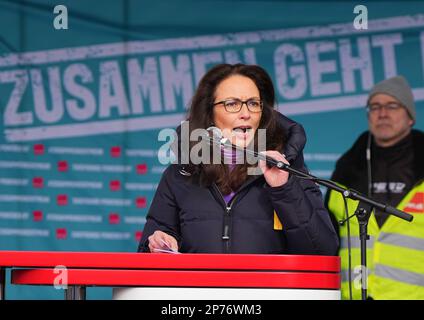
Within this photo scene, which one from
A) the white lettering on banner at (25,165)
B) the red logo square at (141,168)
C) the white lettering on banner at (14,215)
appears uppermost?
→ the white lettering on banner at (25,165)

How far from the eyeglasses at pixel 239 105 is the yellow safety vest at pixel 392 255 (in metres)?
1.57

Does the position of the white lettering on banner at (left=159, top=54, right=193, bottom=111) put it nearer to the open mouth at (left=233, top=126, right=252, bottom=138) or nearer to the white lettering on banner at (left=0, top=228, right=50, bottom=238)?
the white lettering on banner at (left=0, top=228, right=50, bottom=238)

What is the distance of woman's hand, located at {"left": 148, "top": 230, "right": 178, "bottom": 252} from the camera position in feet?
11.1

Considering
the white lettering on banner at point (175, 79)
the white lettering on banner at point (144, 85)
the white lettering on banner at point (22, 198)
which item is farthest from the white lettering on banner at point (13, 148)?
the white lettering on banner at point (175, 79)

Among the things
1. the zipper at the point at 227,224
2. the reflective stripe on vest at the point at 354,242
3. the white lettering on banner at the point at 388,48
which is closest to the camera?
the zipper at the point at 227,224

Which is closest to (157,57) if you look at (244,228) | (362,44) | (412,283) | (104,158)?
(104,158)

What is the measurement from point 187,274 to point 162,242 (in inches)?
18.5

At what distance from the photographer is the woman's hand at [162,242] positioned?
3.37m

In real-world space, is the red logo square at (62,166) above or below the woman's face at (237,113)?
above

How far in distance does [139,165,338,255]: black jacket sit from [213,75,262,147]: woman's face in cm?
17

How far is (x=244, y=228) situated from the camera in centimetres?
350

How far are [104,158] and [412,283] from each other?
A: 197 cm

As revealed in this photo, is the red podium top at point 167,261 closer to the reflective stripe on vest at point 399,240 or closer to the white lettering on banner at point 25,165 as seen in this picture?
the reflective stripe on vest at point 399,240

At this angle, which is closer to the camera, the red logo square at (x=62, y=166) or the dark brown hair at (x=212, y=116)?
the dark brown hair at (x=212, y=116)
